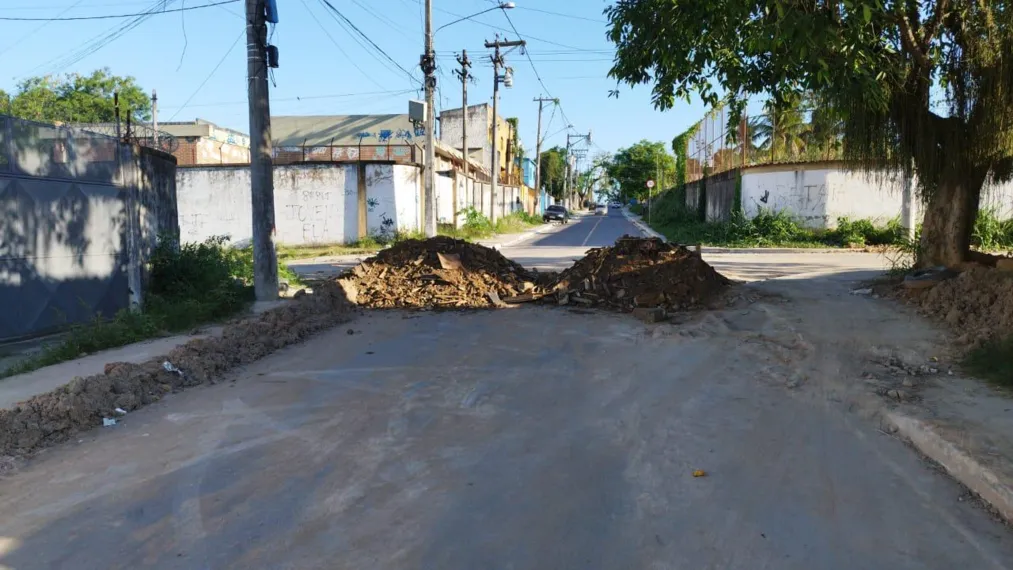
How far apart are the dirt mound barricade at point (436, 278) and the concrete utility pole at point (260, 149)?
1327 mm

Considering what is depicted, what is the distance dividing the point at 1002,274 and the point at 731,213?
65.0ft

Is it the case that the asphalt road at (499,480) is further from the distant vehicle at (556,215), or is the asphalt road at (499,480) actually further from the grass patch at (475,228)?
the distant vehicle at (556,215)

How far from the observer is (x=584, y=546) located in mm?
3695

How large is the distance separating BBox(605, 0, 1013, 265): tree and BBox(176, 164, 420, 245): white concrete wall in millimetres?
17911

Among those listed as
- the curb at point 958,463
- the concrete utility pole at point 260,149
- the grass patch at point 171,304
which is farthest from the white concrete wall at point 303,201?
the curb at point 958,463

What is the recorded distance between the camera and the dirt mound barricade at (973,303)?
25.2 ft

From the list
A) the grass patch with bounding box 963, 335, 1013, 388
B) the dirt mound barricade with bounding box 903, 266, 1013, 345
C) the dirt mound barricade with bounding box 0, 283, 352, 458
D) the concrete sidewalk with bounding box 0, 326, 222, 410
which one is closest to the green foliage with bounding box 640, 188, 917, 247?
the dirt mound barricade with bounding box 903, 266, 1013, 345

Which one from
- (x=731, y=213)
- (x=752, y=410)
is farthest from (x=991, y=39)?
(x=731, y=213)

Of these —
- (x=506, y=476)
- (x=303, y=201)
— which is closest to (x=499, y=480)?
(x=506, y=476)

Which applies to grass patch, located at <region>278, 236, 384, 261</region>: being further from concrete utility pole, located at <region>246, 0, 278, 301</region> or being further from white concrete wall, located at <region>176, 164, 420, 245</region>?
concrete utility pole, located at <region>246, 0, 278, 301</region>

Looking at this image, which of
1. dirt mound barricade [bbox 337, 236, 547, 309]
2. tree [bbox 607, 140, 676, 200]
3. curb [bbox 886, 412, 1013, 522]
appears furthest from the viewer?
tree [bbox 607, 140, 676, 200]

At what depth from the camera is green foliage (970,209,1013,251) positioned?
21.3 metres

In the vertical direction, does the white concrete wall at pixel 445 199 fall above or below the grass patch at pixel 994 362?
above

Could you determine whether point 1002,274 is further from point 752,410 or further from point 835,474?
point 835,474
